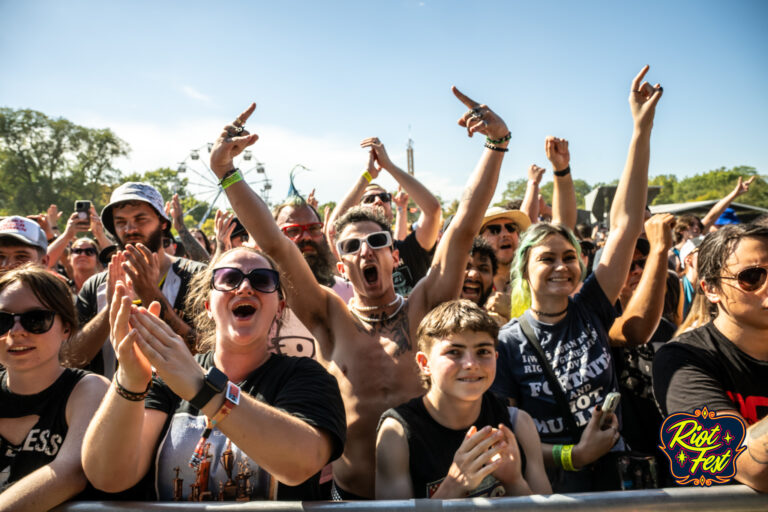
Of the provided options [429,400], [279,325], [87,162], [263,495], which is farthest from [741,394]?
[87,162]

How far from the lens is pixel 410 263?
14.4ft

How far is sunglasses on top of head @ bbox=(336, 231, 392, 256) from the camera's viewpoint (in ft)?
10.2

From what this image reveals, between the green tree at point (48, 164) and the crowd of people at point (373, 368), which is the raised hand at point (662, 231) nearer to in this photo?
the crowd of people at point (373, 368)

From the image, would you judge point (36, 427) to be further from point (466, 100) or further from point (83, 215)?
point (83, 215)

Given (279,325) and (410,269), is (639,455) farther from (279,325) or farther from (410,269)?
(410,269)

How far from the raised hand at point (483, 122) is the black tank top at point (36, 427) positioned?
233 centimetres

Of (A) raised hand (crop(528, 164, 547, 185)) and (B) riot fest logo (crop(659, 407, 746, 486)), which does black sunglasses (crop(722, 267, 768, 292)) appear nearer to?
(B) riot fest logo (crop(659, 407, 746, 486))

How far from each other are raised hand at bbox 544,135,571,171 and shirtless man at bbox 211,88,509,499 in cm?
117

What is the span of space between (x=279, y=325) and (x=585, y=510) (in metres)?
2.06

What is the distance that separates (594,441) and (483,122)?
1.74m

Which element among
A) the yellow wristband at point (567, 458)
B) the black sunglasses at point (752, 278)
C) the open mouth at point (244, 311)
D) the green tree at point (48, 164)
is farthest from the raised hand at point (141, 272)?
the green tree at point (48, 164)

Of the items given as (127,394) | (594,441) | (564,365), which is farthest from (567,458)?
(127,394)

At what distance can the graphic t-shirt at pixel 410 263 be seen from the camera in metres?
4.27

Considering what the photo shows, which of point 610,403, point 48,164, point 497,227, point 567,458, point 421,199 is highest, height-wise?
point 48,164
